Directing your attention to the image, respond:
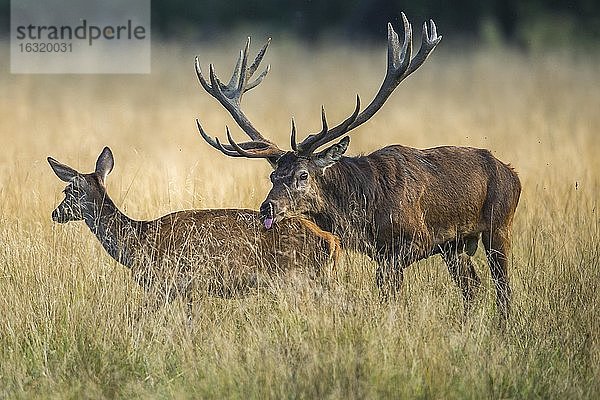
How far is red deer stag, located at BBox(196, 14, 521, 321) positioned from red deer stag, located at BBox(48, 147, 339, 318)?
0.17 metres

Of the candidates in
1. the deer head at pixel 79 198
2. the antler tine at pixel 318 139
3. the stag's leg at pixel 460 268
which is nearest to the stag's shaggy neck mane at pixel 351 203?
the antler tine at pixel 318 139

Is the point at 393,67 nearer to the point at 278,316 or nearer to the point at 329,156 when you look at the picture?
the point at 329,156

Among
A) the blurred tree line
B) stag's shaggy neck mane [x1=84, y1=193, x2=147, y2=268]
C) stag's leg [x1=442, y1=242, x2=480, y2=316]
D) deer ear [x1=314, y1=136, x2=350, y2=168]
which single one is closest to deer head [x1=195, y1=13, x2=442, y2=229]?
deer ear [x1=314, y1=136, x2=350, y2=168]

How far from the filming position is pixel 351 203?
25.1 feet

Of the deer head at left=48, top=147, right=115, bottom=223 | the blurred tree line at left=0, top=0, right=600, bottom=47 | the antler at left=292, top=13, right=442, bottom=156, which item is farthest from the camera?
the blurred tree line at left=0, top=0, right=600, bottom=47

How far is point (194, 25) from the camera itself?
2902 centimetres

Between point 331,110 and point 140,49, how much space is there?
731cm

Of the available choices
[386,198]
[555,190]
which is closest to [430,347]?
[386,198]

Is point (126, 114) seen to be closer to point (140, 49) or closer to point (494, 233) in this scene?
point (140, 49)

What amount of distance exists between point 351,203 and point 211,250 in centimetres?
94

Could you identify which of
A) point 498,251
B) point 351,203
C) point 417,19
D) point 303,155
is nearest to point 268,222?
point 303,155

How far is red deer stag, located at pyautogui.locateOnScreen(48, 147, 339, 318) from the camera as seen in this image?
23.3 feet

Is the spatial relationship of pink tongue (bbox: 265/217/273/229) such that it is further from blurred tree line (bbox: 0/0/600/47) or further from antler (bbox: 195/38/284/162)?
blurred tree line (bbox: 0/0/600/47)

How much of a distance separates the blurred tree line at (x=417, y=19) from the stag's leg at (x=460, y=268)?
16914mm
